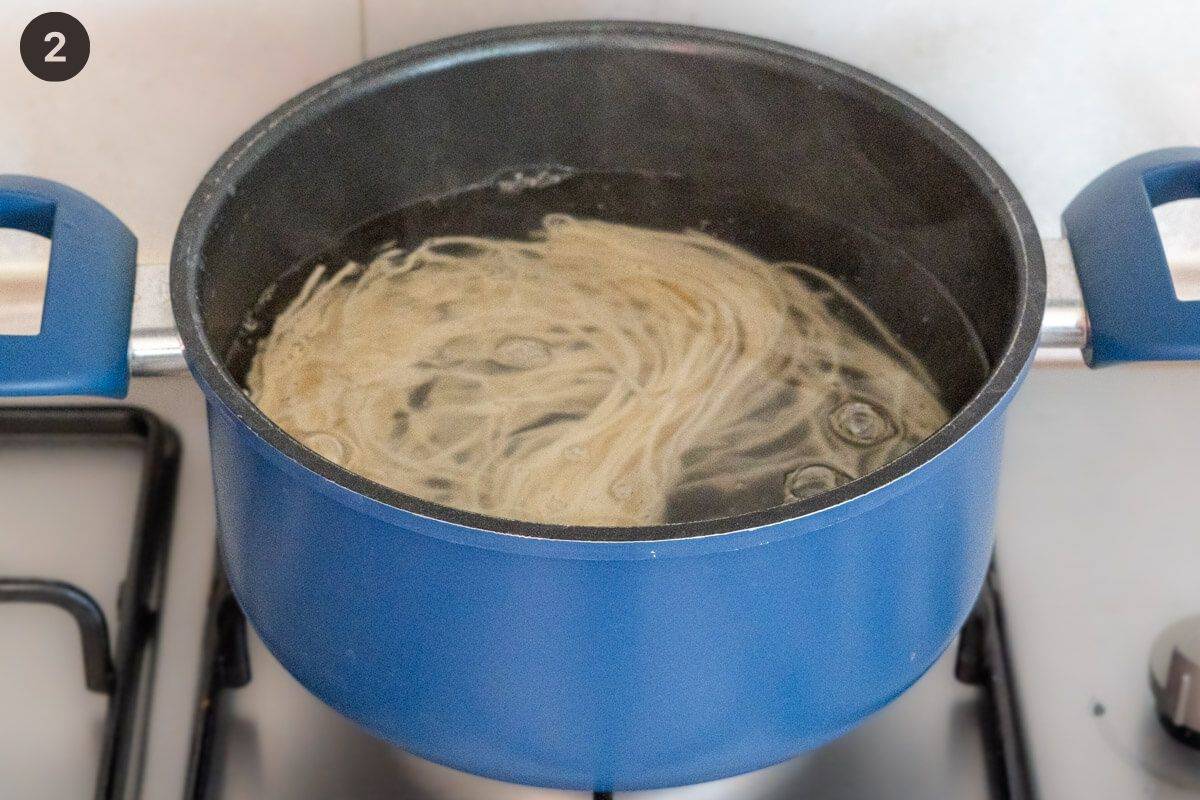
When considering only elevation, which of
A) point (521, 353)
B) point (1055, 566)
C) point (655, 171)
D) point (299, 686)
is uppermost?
point (655, 171)

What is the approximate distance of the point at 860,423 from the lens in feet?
3.05

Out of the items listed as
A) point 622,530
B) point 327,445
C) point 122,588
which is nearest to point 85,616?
point 122,588

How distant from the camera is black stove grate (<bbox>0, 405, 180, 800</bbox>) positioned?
35.7 inches

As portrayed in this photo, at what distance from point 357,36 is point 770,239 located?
33cm

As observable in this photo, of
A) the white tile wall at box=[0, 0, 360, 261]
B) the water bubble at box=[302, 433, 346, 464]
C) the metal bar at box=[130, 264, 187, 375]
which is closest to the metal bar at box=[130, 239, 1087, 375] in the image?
the metal bar at box=[130, 264, 187, 375]

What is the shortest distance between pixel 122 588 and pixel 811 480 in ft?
1.50

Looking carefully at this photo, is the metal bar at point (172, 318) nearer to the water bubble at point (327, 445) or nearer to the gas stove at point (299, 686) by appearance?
the gas stove at point (299, 686)

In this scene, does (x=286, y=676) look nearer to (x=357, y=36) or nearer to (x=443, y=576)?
(x=443, y=576)

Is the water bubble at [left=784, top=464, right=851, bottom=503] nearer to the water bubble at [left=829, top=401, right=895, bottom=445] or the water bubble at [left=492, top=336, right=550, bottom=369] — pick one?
the water bubble at [left=829, top=401, right=895, bottom=445]

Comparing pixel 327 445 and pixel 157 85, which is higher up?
pixel 157 85

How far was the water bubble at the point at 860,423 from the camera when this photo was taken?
92 cm

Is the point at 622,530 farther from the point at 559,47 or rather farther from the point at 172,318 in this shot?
the point at 559,47

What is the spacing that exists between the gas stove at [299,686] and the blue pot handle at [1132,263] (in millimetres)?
22

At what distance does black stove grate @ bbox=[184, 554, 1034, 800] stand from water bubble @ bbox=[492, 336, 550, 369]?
0.24 meters
